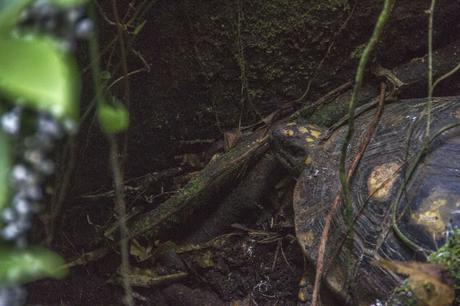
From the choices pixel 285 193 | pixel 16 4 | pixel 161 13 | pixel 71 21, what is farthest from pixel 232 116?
pixel 16 4

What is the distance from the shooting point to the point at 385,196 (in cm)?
256

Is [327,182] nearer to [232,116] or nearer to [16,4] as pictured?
[232,116]

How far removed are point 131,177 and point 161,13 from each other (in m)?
1.01

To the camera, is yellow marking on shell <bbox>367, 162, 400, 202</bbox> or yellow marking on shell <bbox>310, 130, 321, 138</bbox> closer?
yellow marking on shell <bbox>367, 162, 400, 202</bbox>

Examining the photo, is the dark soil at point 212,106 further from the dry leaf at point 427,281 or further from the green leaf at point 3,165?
Result: the green leaf at point 3,165

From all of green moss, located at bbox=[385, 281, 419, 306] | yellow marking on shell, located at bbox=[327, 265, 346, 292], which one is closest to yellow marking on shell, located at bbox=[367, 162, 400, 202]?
yellow marking on shell, located at bbox=[327, 265, 346, 292]

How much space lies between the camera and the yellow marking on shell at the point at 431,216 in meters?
2.23

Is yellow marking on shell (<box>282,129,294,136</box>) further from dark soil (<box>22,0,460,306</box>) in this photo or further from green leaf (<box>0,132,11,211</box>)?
green leaf (<box>0,132,11,211</box>)

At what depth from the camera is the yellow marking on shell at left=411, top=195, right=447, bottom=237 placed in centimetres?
223

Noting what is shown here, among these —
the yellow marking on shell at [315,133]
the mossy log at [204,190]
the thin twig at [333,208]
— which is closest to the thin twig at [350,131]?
the thin twig at [333,208]

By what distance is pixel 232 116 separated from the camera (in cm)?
338

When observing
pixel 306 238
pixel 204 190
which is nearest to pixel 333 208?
pixel 306 238

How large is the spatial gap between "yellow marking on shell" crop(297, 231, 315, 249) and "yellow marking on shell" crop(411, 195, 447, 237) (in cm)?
61

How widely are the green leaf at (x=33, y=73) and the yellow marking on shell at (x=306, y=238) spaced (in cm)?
242
